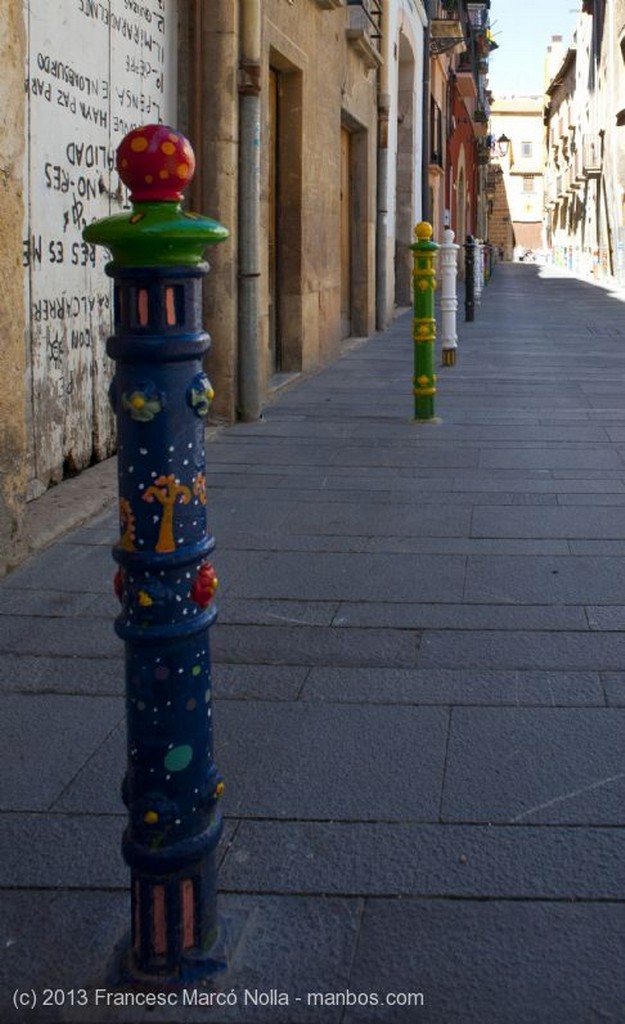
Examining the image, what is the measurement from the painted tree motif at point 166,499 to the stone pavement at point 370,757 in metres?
0.74

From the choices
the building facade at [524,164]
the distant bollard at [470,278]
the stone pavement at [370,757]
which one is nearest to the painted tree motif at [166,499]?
the stone pavement at [370,757]

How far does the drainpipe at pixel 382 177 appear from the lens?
16719 mm

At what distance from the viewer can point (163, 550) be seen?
Answer: 2105mm

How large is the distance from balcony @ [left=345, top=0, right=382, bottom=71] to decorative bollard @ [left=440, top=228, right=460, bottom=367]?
2871 mm

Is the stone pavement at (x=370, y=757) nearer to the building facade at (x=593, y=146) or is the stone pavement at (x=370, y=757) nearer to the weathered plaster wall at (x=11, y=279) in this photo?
the weathered plaster wall at (x=11, y=279)

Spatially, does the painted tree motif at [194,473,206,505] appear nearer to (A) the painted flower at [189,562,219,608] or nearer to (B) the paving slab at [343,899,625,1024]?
(A) the painted flower at [189,562,219,608]

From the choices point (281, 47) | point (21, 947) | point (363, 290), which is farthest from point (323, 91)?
point (21, 947)

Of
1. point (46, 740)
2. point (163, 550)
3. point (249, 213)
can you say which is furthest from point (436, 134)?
point (163, 550)

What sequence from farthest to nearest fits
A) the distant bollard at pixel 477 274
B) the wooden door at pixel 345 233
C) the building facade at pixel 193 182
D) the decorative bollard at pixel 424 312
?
the distant bollard at pixel 477 274 → the wooden door at pixel 345 233 → the decorative bollard at pixel 424 312 → the building facade at pixel 193 182

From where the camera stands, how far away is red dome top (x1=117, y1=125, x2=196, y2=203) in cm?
205

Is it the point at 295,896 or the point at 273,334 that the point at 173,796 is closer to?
the point at 295,896

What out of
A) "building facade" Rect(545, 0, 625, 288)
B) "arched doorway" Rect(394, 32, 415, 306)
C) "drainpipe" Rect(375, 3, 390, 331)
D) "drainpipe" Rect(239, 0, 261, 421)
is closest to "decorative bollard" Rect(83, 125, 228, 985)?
"drainpipe" Rect(239, 0, 261, 421)

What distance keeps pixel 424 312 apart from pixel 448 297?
3.18m

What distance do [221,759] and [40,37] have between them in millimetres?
4022
